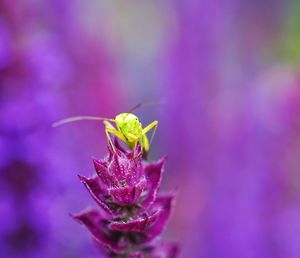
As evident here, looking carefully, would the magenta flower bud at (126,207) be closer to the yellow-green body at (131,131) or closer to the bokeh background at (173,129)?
the yellow-green body at (131,131)

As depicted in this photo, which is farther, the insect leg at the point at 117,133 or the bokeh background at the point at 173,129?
the bokeh background at the point at 173,129

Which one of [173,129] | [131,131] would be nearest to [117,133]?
[131,131]

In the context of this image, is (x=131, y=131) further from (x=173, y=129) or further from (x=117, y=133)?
(x=173, y=129)

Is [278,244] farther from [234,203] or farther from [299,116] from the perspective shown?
[299,116]

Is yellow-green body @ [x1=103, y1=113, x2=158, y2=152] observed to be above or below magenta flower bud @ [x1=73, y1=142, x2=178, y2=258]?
above

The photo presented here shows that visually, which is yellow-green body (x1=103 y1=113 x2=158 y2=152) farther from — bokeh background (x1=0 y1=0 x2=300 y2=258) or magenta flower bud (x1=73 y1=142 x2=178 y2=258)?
bokeh background (x1=0 y1=0 x2=300 y2=258)

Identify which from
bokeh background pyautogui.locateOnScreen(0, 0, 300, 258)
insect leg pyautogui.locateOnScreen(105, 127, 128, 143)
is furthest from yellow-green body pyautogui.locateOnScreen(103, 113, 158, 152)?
bokeh background pyautogui.locateOnScreen(0, 0, 300, 258)

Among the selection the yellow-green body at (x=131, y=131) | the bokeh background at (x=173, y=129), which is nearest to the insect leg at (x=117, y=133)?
the yellow-green body at (x=131, y=131)
